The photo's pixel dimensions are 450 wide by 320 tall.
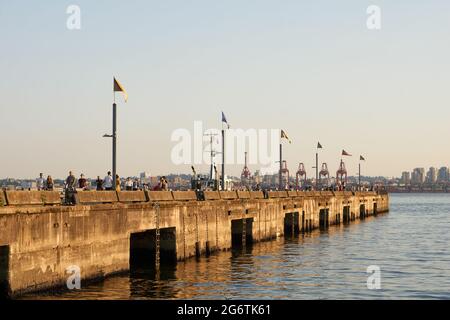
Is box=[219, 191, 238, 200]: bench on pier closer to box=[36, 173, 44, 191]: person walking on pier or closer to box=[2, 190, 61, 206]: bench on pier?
box=[36, 173, 44, 191]: person walking on pier

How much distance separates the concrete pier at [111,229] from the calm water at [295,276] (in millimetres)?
911

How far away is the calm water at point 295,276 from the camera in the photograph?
1379 inches

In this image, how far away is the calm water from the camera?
35031mm

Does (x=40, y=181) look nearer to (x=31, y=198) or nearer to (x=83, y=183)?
(x=83, y=183)

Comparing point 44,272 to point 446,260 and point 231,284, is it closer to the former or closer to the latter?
point 231,284

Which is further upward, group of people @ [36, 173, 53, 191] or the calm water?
group of people @ [36, 173, 53, 191]

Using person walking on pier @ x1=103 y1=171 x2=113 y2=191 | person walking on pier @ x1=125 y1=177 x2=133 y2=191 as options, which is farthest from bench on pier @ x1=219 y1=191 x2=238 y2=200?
person walking on pier @ x1=103 y1=171 x2=113 y2=191

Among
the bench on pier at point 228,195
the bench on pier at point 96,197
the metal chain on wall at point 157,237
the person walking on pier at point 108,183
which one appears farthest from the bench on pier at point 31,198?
the bench on pier at point 228,195

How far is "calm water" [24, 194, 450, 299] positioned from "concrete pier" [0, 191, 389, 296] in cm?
91

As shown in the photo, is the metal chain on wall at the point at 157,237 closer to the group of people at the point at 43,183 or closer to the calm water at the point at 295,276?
the calm water at the point at 295,276

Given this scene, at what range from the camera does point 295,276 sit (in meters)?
42.7

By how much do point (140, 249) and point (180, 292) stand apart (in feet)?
29.8

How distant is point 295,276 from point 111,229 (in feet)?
36.0
